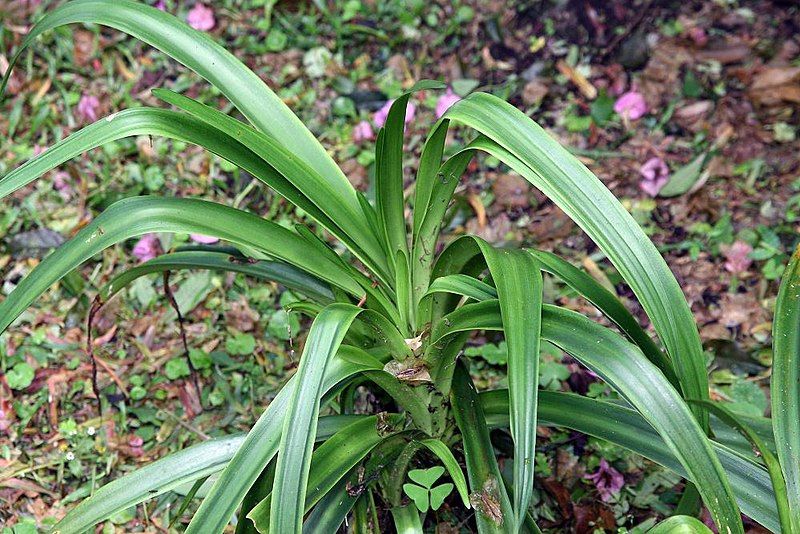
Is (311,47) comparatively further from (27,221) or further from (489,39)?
(27,221)

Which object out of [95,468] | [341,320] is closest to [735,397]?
[341,320]

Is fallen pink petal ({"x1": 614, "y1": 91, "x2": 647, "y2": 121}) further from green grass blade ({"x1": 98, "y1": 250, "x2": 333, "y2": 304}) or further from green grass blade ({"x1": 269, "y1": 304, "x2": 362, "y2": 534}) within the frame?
green grass blade ({"x1": 269, "y1": 304, "x2": 362, "y2": 534})

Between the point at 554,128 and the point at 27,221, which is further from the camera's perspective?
the point at 554,128

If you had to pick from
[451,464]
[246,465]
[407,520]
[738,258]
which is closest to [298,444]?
[246,465]

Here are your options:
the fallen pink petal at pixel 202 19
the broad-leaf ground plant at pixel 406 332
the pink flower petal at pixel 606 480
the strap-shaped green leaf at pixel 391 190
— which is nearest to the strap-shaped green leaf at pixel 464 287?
the broad-leaf ground plant at pixel 406 332

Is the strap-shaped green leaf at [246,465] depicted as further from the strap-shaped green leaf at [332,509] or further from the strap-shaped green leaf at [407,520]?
the strap-shaped green leaf at [407,520]

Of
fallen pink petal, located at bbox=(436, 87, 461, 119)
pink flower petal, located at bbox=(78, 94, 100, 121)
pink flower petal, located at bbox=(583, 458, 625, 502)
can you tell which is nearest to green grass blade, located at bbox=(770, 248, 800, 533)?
pink flower petal, located at bbox=(583, 458, 625, 502)

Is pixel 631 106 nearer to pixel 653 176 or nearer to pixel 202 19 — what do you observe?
pixel 653 176
